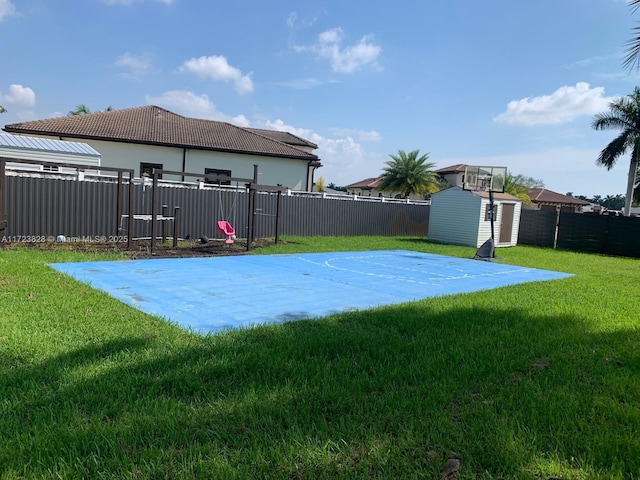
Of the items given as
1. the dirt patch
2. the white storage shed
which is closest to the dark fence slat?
the dirt patch

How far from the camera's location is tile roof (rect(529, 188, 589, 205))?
162 ft

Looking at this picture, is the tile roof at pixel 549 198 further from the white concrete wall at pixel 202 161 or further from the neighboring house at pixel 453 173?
the white concrete wall at pixel 202 161

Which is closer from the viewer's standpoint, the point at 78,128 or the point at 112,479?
the point at 112,479

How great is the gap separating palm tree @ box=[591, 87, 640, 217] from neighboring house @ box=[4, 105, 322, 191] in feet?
52.5

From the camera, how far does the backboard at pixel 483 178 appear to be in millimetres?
18438

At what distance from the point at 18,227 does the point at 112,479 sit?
40.8ft

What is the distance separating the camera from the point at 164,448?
2607 mm

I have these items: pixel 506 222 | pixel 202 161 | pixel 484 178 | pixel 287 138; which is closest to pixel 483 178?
pixel 484 178

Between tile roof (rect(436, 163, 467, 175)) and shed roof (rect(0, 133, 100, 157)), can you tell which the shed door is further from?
Answer: tile roof (rect(436, 163, 467, 175))

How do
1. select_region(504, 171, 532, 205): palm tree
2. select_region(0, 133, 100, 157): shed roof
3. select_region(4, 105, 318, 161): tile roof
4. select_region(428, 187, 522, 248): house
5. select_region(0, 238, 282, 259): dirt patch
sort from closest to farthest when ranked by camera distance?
select_region(0, 238, 282, 259): dirt patch < select_region(0, 133, 100, 157): shed roof < select_region(428, 187, 522, 248): house < select_region(4, 105, 318, 161): tile roof < select_region(504, 171, 532, 205): palm tree

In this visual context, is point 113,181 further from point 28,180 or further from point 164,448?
point 164,448

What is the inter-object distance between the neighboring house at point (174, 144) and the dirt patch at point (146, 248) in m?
8.18

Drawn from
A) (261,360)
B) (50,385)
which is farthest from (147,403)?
(261,360)

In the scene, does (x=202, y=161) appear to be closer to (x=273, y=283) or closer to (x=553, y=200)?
(x=273, y=283)
